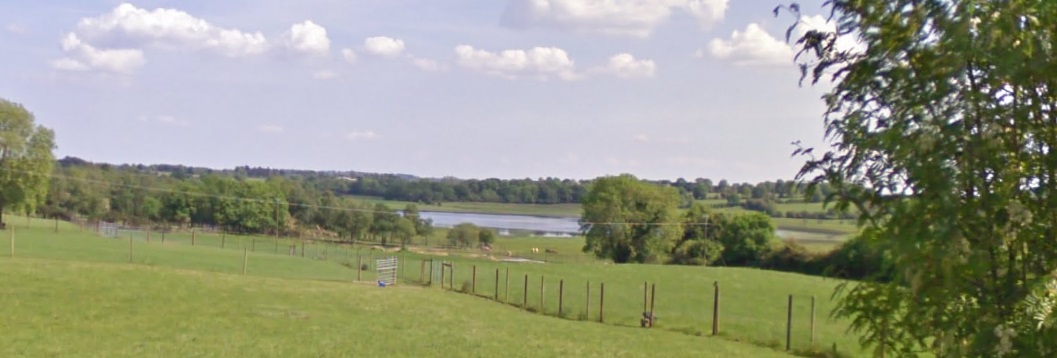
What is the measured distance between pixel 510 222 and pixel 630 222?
51522 millimetres

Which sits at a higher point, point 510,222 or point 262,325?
point 262,325

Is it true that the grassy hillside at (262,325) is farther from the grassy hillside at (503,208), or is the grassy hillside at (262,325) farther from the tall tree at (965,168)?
the grassy hillside at (503,208)

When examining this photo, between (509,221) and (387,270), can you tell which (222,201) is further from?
(387,270)

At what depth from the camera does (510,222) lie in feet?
499

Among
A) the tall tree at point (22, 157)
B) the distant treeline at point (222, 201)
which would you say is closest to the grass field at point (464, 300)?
the tall tree at point (22, 157)

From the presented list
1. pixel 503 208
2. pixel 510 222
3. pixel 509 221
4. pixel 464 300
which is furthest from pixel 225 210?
pixel 464 300

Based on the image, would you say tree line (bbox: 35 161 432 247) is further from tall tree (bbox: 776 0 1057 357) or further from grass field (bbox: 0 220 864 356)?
tall tree (bbox: 776 0 1057 357)

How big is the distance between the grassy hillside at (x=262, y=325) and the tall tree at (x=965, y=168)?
13.1 m

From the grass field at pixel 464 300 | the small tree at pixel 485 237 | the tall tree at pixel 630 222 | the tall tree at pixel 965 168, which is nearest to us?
the tall tree at pixel 965 168

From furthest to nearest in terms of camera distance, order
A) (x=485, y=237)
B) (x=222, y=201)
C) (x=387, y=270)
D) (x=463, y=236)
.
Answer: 1. (x=222, y=201)
2. (x=463, y=236)
3. (x=485, y=237)
4. (x=387, y=270)

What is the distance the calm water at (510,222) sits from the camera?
450 ft

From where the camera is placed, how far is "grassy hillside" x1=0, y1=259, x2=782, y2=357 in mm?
16719

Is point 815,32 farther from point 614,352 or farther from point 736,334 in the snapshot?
point 736,334

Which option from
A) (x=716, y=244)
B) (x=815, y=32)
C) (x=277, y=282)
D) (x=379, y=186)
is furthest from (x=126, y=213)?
(x=815, y=32)
